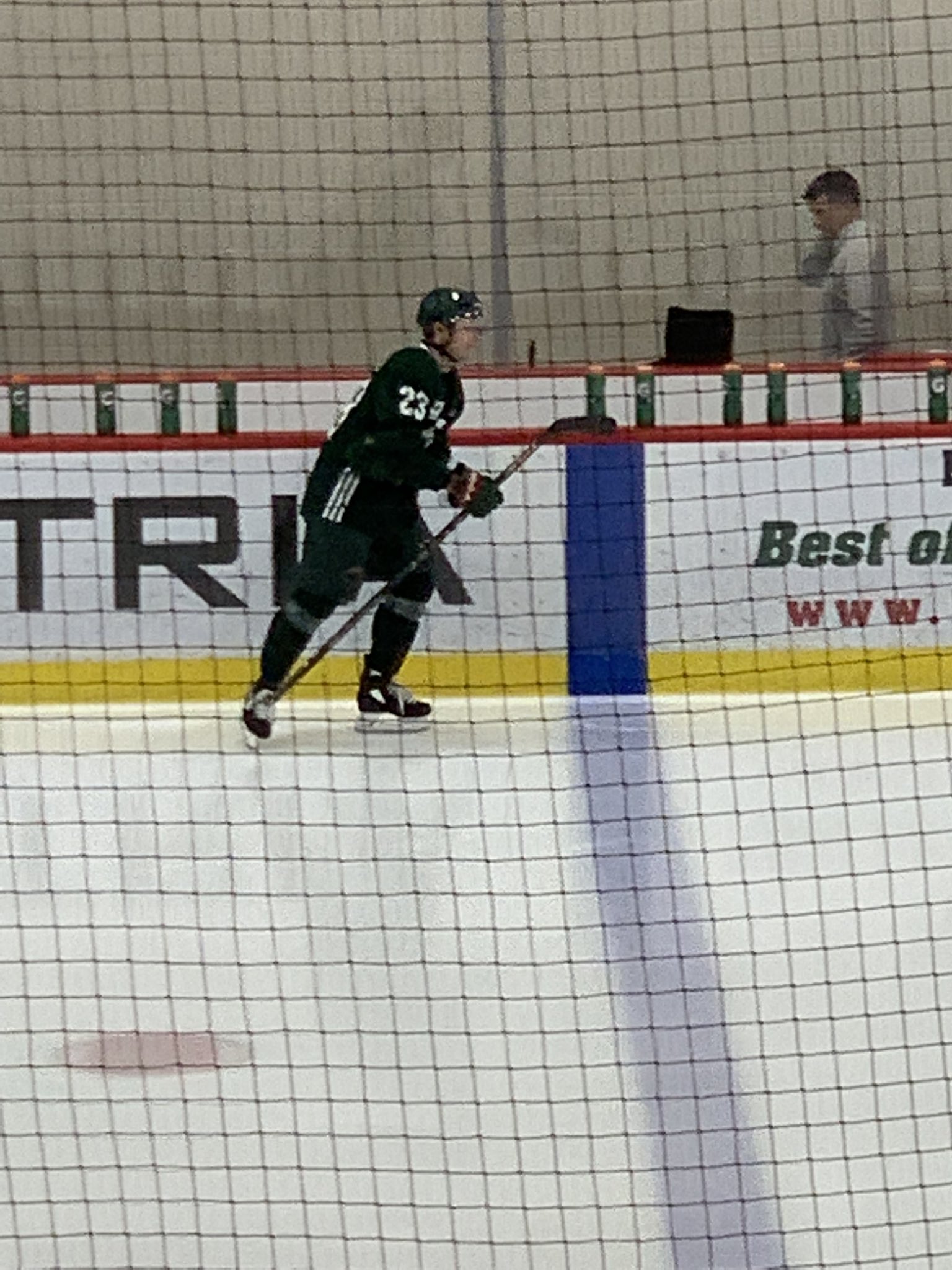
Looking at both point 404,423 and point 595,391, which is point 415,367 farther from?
point 595,391

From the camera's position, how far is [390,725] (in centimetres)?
692

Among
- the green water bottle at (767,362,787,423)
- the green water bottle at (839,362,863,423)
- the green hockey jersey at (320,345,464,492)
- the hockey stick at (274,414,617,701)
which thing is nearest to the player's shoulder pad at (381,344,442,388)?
the green hockey jersey at (320,345,464,492)

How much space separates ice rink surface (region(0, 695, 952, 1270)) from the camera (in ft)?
12.4

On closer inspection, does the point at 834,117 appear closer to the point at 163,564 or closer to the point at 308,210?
the point at 308,210

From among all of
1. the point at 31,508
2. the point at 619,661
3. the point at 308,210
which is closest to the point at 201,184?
the point at 308,210

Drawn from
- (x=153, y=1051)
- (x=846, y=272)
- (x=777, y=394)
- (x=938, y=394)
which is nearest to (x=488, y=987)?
(x=153, y=1051)

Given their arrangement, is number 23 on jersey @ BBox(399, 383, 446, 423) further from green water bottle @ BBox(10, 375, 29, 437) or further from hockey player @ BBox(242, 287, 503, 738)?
green water bottle @ BBox(10, 375, 29, 437)

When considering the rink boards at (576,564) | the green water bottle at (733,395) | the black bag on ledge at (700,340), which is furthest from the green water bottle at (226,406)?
the green water bottle at (733,395)

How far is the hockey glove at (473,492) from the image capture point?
651 centimetres

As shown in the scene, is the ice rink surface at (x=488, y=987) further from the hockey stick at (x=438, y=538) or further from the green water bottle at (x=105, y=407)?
the green water bottle at (x=105, y=407)

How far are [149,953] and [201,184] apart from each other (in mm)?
3742

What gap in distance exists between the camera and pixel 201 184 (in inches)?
322

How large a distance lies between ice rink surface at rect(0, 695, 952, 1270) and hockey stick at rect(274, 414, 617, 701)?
6.8 inches

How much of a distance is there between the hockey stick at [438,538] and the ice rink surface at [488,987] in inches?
6.8
